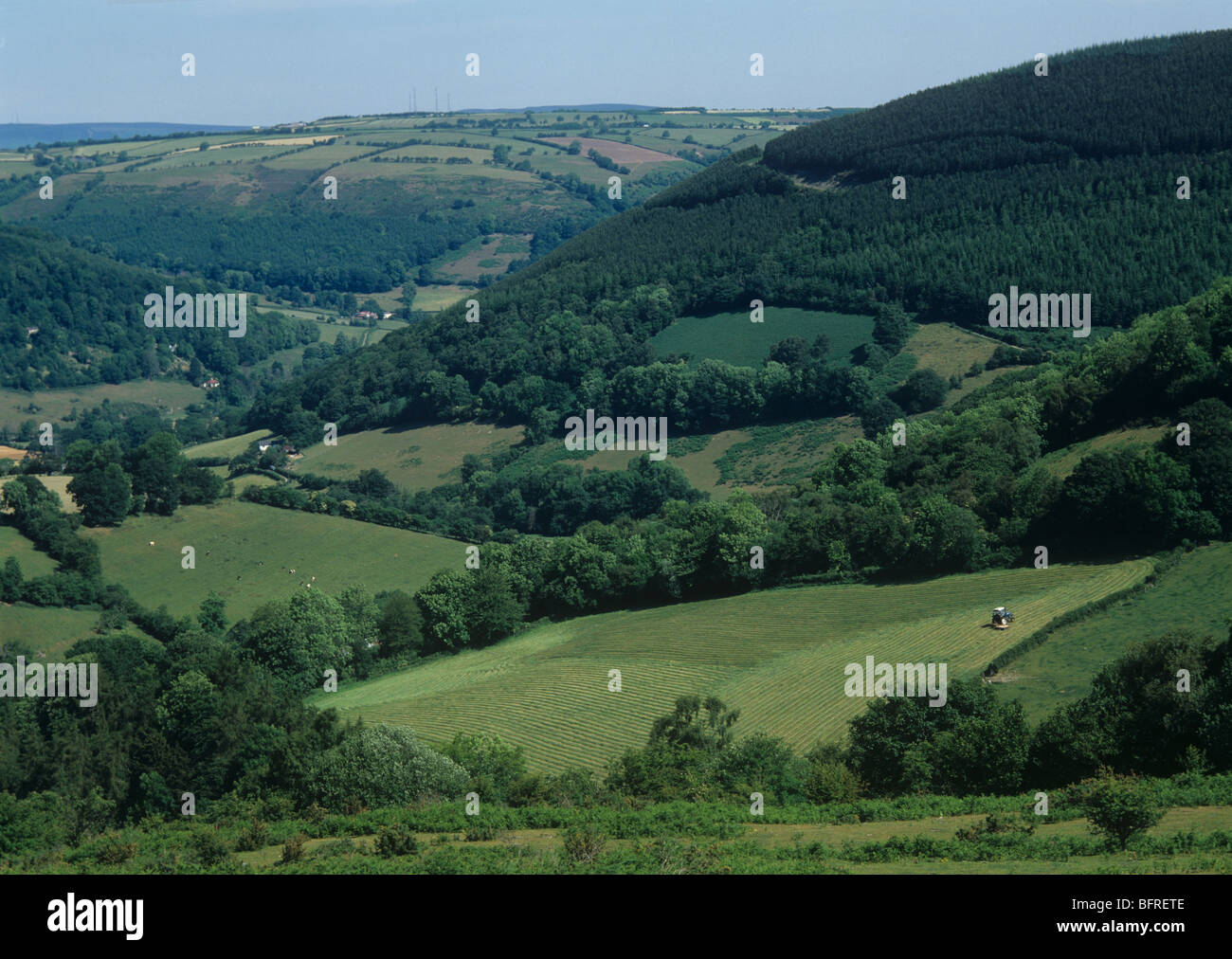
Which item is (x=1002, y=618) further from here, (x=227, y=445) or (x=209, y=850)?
(x=227, y=445)

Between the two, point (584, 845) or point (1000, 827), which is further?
point (1000, 827)

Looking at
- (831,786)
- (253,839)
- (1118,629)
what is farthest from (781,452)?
(253,839)

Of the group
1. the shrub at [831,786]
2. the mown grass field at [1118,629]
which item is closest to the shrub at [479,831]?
the shrub at [831,786]

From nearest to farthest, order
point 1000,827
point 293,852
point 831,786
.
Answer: point 293,852 → point 1000,827 → point 831,786

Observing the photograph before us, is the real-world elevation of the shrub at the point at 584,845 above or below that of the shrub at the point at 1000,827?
above

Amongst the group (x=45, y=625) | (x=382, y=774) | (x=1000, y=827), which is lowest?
(x=382, y=774)

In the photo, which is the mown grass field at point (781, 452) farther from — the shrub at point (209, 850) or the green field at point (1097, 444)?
the shrub at point (209, 850)

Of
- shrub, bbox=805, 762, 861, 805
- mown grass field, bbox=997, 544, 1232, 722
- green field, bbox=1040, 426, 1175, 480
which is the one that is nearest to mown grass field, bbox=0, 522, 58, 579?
shrub, bbox=805, 762, 861, 805
